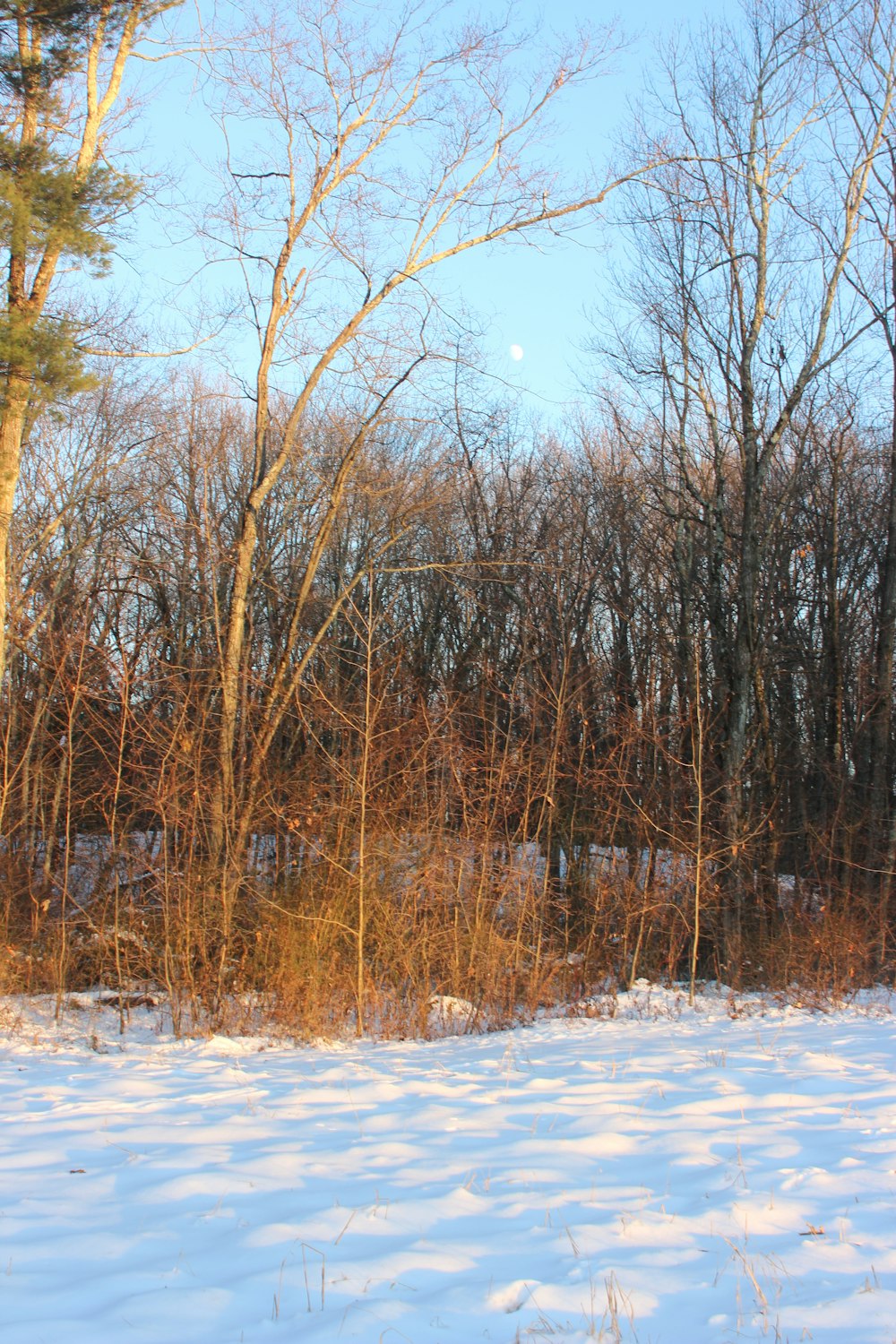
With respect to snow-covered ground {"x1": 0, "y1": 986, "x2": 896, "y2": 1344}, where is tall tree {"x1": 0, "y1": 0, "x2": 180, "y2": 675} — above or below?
above

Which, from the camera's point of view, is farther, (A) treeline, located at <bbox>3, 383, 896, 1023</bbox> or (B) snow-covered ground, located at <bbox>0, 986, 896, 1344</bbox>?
(A) treeline, located at <bbox>3, 383, 896, 1023</bbox>

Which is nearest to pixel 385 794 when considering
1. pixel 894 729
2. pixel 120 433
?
pixel 120 433

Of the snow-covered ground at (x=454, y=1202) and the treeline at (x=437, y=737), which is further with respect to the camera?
the treeline at (x=437, y=737)

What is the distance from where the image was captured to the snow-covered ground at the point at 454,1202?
3.13 metres

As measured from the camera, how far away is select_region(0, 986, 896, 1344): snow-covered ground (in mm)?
3133

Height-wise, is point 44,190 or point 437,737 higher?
point 44,190

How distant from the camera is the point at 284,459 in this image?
40.1 ft

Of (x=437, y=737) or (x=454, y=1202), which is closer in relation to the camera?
(x=454, y=1202)

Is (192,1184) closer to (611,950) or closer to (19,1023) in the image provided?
(19,1023)

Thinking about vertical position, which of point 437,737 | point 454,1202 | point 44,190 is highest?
point 44,190

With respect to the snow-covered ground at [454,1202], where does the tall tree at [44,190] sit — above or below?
above

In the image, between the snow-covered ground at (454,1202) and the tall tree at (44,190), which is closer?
the snow-covered ground at (454,1202)

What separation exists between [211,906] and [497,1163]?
6.73 meters

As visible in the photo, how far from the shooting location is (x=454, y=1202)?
4.16 m
